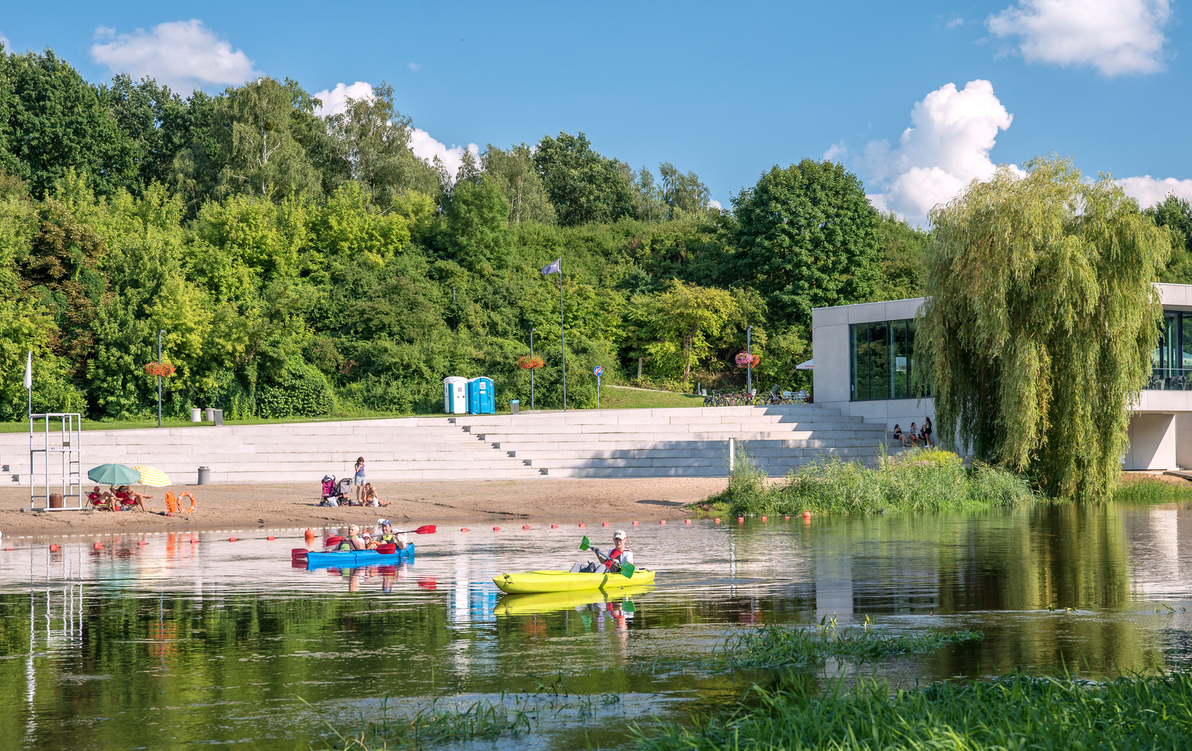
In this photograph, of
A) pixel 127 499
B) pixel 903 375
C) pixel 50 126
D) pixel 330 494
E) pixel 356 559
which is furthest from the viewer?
pixel 50 126

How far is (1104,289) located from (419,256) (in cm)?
4536

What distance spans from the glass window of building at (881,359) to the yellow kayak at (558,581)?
2931 cm

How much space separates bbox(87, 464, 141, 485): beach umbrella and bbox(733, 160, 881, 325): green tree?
146 ft

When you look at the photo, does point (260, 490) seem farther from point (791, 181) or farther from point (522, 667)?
point (791, 181)

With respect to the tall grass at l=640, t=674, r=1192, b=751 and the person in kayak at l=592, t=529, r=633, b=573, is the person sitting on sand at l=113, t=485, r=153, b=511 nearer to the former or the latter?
the person in kayak at l=592, t=529, r=633, b=573

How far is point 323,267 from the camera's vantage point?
62812 millimetres

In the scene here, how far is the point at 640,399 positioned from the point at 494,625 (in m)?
46.7

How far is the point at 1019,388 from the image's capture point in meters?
25.6

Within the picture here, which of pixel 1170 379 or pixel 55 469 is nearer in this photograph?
pixel 55 469

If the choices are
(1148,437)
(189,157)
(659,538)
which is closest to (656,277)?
(189,157)

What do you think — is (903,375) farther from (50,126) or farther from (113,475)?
(50,126)

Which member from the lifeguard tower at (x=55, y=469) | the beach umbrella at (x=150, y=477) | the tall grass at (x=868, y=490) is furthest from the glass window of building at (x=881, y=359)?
the lifeguard tower at (x=55, y=469)

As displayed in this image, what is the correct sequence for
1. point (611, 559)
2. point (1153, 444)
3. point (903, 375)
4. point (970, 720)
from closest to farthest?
point (970, 720) → point (611, 559) → point (1153, 444) → point (903, 375)

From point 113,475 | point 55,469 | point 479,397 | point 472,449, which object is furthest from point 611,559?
point 479,397
